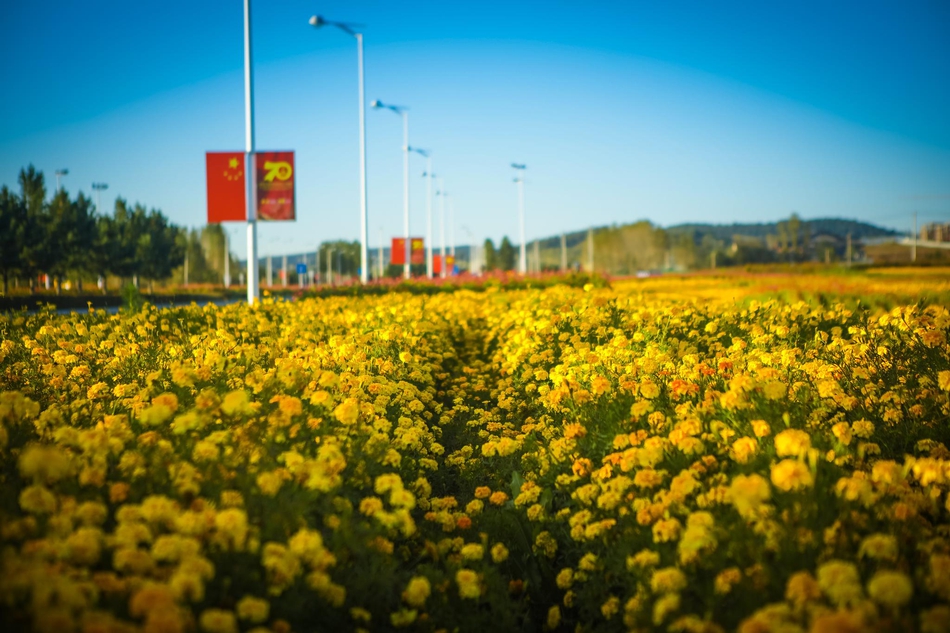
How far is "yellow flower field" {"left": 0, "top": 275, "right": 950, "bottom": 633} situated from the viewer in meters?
2.18

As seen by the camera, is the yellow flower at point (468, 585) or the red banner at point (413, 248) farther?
the red banner at point (413, 248)

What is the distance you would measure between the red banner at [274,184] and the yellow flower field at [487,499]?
8818 mm

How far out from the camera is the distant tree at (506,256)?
150250mm

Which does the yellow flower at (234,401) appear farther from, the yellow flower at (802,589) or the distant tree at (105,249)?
the distant tree at (105,249)

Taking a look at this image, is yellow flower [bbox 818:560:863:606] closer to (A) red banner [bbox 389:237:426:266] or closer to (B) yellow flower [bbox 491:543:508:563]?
(B) yellow flower [bbox 491:543:508:563]

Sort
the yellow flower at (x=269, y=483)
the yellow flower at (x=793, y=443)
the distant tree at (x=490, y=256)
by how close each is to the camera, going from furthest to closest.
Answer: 1. the distant tree at (x=490, y=256)
2. the yellow flower at (x=793, y=443)
3. the yellow flower at (x=269, y=483)

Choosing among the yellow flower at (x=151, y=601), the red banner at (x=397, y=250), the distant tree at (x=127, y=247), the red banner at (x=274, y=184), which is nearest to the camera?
the yellow flower at (x=151, y=601)

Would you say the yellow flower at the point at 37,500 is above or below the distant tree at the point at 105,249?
below

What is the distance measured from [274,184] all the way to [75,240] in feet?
111

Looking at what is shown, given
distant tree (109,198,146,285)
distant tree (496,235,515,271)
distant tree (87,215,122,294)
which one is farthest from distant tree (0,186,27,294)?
distant tree (496,235,515,271)

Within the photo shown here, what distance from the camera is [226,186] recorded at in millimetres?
13984

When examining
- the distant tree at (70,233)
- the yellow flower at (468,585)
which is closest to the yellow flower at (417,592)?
the yellow flower at (468,585)

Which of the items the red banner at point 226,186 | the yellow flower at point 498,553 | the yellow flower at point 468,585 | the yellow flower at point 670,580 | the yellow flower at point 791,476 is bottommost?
the yellow flower at point 498,553

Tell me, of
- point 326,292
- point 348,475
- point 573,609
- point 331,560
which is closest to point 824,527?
point 573,609
